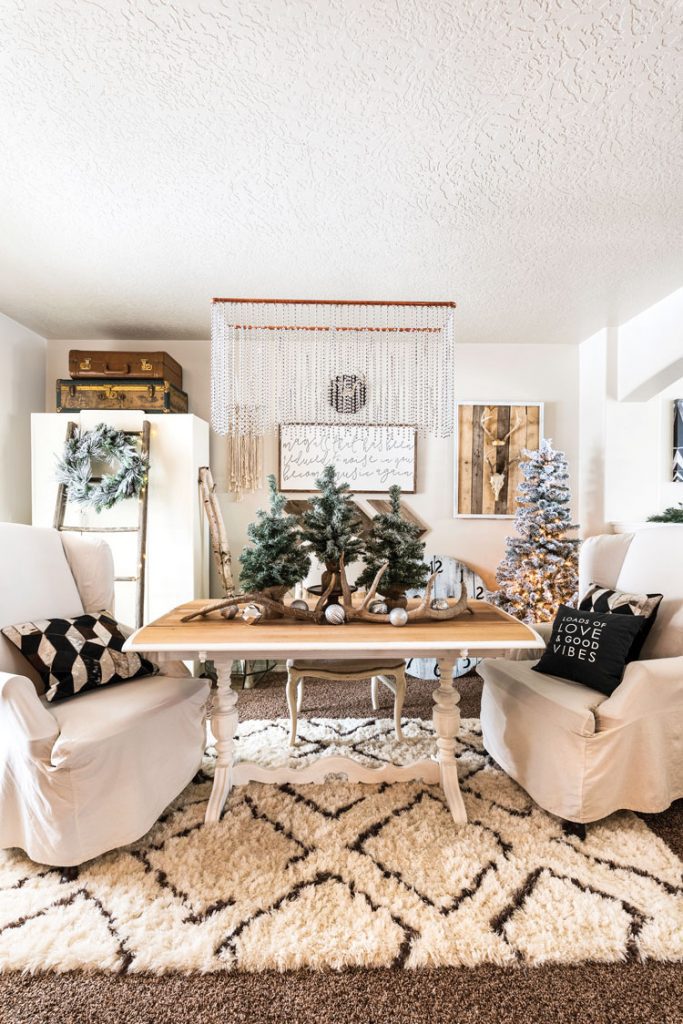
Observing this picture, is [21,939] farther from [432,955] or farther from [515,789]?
[515,789]

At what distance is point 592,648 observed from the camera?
202 cm

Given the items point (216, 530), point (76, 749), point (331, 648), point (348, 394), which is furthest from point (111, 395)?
point (331, 648)

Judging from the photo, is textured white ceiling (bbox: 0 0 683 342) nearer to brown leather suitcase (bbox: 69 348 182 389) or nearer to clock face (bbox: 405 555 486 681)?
brown leather suitcase (bbox: 69 348 182 389)

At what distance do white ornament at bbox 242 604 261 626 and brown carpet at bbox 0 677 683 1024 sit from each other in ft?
3.36

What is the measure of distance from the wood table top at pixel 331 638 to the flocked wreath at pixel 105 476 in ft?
5.54

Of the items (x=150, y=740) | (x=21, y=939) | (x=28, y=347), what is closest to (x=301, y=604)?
(x=150, y=740)

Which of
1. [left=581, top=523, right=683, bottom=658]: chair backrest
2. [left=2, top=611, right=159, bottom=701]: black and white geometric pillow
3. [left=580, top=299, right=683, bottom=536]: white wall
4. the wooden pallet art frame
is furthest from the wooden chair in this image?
[left=580, top=299, right=683, bottom=536]: white wall

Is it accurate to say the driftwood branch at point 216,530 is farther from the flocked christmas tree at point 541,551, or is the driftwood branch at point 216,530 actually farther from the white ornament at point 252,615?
the flocked christmas tree at point 541,551

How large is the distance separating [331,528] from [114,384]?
237cm

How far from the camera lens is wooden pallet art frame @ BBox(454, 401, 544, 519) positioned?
4.06 m

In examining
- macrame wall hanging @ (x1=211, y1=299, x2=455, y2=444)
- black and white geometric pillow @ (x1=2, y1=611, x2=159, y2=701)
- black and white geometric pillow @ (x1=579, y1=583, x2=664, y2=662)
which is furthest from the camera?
macrame wall hanging @ (x1=211, y1=299, x2=455, y2=444)

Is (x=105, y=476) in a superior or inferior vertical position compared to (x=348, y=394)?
inferior

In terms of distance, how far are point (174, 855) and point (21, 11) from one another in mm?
2569

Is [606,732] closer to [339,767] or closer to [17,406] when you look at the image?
[339,767]
